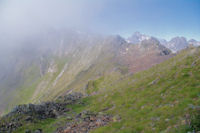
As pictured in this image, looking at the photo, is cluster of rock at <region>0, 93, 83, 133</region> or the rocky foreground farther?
cluster of rock at <region>0, 93, 83, 133</region>

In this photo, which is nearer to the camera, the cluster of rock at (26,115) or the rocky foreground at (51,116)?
the rocky foreground at (51,116)

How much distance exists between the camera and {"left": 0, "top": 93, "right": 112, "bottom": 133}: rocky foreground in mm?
24109

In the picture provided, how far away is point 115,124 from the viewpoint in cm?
2078

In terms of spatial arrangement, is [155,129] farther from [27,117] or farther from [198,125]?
[27,117]

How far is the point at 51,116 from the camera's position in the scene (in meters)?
37.8

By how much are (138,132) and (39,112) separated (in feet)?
103

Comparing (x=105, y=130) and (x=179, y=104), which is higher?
(x=179, y=104)

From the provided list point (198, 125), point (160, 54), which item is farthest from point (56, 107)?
point (160, 54)

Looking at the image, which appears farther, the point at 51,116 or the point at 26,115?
the point at 51,116

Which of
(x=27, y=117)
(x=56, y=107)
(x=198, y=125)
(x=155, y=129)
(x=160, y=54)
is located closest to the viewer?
(x=198, y=125)

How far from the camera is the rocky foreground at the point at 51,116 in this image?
2411cm

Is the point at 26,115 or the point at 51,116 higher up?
the point at 26,115

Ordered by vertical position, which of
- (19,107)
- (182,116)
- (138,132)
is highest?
(19,107)

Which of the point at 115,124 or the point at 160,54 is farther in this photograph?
the point at 160,54
